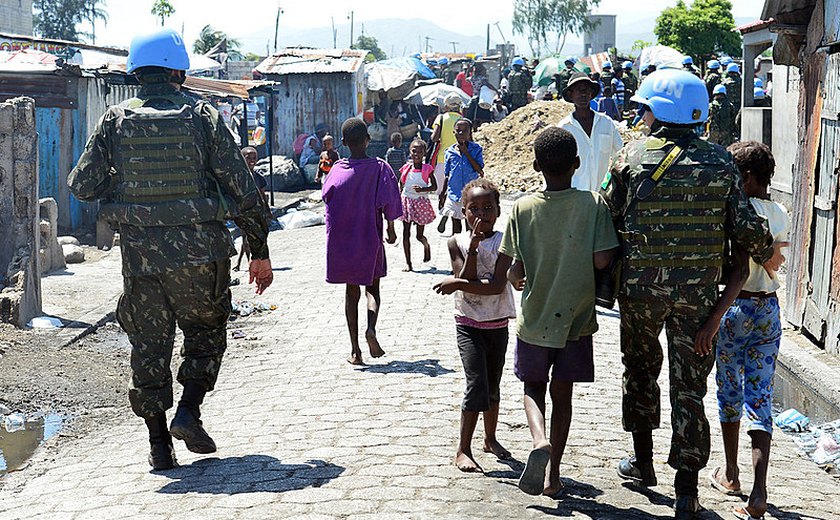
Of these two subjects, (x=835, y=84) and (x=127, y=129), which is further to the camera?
(x=835, y=84)

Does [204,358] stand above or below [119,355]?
above

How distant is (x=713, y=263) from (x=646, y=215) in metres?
0.32

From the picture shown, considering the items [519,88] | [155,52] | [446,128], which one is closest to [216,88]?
[446,128]

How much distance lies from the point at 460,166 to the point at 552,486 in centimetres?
756

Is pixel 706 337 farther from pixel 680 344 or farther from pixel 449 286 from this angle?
pixel 449 286

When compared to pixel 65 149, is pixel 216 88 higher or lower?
higher

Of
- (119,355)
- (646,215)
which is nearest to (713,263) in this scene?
(646,215)

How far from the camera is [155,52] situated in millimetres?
5090

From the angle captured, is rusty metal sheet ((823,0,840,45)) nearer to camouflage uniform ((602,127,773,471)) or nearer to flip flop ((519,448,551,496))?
camouflage uniform ((602,127,773,471))

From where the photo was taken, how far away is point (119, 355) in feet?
28.3

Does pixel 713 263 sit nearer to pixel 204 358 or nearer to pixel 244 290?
pixel 204 358

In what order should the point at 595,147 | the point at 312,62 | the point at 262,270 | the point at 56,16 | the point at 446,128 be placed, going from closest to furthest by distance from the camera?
the point at 262,270
the point at 595,147
the point at 446,128
the point at 312,62
the point at 56,16

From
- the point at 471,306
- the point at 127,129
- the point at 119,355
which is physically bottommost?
the point at 119,355

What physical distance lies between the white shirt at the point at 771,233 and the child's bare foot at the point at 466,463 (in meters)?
1.42
